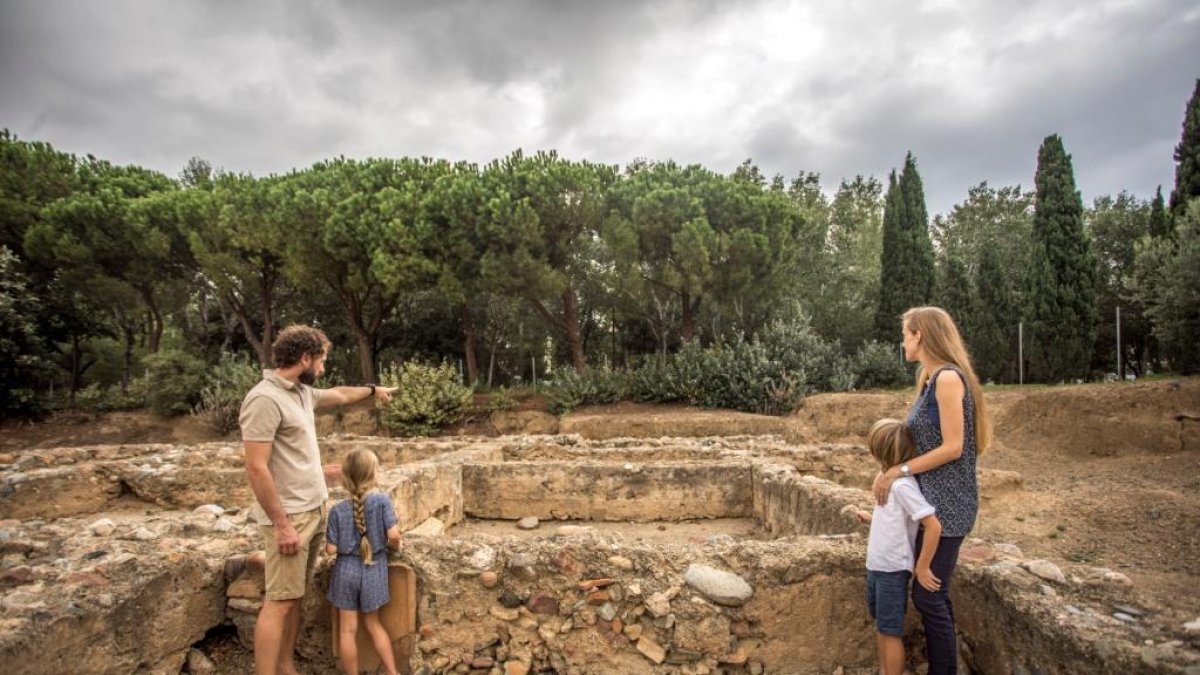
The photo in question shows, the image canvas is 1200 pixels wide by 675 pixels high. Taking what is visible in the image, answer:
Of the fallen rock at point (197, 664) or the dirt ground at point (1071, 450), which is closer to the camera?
the fallen rock at point (197, 664)

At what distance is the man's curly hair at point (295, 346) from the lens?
3.51m

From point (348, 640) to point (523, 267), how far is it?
1367 centimetres

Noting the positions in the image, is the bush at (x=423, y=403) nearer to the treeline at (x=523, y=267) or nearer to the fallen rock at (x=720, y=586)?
the treeline at (x=523, y=267)

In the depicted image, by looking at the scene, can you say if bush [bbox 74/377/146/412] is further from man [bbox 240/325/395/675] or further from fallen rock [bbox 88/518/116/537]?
man [bbox 240/325/395/675]

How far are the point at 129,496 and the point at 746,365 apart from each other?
1276 centimetres

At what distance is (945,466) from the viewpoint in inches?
116

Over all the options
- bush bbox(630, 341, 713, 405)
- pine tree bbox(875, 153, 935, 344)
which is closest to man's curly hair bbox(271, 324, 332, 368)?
bush bbox(630, 341, 713, 405)

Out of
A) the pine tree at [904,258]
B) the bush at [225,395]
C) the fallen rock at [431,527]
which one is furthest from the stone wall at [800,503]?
the pine tree at [904,258]

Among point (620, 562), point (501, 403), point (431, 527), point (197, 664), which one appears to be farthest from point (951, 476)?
point (501, 403)

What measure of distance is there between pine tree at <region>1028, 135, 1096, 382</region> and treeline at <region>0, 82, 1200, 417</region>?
0.19 ft

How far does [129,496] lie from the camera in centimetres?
846

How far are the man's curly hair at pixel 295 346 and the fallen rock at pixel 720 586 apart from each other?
261cm

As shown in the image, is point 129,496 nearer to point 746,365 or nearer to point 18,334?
point 746,365

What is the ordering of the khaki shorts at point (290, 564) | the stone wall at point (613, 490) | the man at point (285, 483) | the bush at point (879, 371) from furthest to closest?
the bush at point (879, 371), the stone wall at point (613, 490), the khaki shorts at point (290, 564), the man at point (285, 483)
